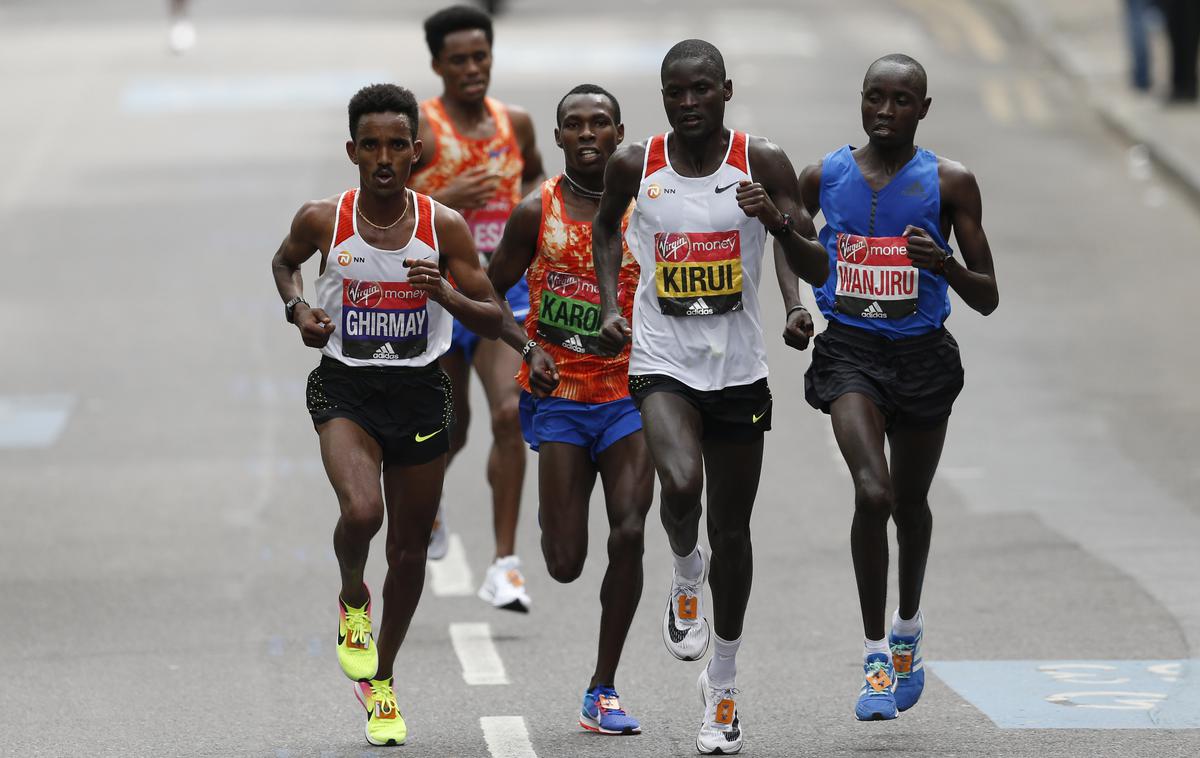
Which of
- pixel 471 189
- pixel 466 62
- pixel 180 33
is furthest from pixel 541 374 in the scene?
pixel 180 33

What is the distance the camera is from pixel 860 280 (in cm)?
826

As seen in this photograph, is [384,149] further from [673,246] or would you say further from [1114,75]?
[1114,75]

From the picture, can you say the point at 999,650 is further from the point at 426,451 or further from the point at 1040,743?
the point at 426,451

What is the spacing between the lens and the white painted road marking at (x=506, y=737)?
815 centimetres

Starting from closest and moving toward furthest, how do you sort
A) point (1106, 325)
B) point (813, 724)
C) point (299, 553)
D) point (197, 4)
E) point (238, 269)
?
point (813, 724) < point (299, 553) < point (1106, 325) < point (238, 269) < point (197, 4)

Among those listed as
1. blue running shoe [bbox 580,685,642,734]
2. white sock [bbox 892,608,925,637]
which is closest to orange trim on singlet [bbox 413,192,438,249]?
blue running shoe [bbox 580,685,642,734]

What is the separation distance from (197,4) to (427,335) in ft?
98.9

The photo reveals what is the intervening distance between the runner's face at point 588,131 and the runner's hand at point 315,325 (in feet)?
4.11

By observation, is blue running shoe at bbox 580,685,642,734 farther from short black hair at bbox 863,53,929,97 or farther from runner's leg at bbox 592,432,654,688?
short black hair at bbox 863,53,929,97

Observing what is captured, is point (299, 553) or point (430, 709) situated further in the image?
point (299, 553)

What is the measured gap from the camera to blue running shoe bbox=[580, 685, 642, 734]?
838 centimetres

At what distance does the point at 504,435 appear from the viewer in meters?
10.7

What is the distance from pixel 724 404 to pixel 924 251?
0.91m

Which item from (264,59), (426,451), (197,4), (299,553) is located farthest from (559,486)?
(197,4)
